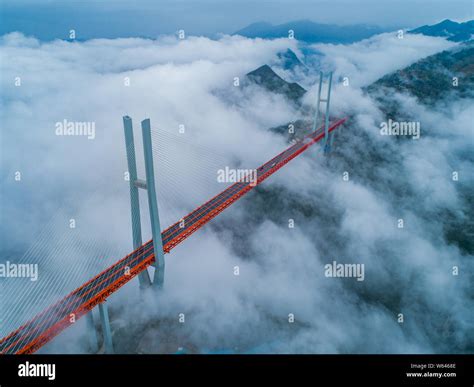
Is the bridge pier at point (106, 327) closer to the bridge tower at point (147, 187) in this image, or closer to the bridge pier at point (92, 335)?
the bridge pier at point (92, 335)

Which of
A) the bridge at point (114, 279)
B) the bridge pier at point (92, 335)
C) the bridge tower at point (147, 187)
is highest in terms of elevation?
the bridge tower at point (147, 187)

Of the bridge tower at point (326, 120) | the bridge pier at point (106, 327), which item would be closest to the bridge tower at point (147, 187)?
the bridge pier at point (106, 327)

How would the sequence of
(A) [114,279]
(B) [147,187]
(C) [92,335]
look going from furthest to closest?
(C) [92,335] → (B) [147,187] → (A) [114,279]

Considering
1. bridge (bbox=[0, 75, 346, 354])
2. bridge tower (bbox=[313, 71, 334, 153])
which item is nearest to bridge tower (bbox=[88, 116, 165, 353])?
bridge (bbox=[0, 75, 346, 354])

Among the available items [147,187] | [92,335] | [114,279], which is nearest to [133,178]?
[147,187]

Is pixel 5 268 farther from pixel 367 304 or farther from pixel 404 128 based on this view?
pixel 404 128

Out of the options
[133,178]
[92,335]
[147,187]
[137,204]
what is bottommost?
[92,335]

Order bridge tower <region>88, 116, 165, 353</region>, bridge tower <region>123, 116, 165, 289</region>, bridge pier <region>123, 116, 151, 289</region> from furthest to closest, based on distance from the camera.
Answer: bridge pier <region>123, 116, 151, 289</region> < bridge tower <region>88, 116, 165, 353</region> < bridge tower <region>123, 116, 165, 289</region>

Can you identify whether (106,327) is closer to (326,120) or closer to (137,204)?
(137,204)

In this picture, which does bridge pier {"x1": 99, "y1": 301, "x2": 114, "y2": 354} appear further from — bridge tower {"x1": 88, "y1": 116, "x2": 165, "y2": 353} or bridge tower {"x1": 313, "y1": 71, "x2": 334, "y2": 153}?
bridge tower {"x1": 313, "y1": 71, "x2": 334, "y2": 153}

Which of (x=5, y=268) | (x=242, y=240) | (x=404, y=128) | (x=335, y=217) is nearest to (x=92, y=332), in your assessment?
(x=242, y=240)
